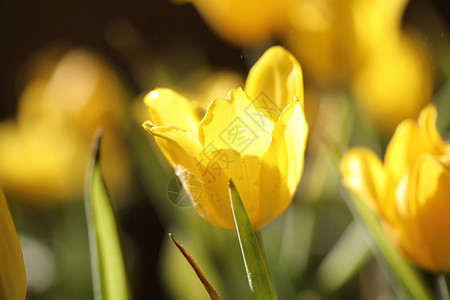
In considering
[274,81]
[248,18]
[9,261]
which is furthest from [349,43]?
[9,261]

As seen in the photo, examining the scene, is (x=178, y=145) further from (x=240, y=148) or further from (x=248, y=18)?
(x=248, y=18)

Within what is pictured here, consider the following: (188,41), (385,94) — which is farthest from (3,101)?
(385,94)

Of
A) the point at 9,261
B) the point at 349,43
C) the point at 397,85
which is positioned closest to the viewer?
the point at 9,261

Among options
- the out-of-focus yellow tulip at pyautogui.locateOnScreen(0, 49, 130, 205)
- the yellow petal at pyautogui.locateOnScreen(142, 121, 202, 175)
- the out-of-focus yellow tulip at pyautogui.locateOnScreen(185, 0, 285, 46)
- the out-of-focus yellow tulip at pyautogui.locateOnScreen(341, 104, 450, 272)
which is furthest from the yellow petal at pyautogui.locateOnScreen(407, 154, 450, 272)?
the out-of-focus yellow tulip at pyautogui.locateOnScreen(0, 49, 130, 205)

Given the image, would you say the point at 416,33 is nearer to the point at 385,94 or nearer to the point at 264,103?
the point at 385,94

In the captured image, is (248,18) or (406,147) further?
(248,18)

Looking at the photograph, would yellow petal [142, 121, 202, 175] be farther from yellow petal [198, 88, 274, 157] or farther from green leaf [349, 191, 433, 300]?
green leaf [349, 191, 433, 300]
